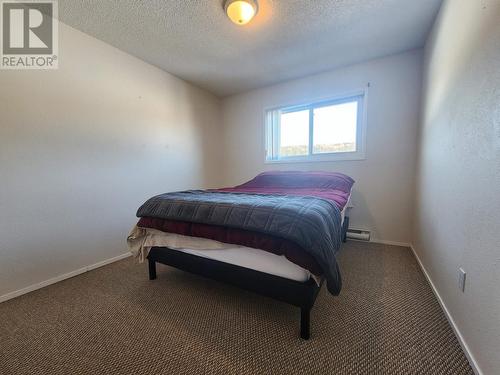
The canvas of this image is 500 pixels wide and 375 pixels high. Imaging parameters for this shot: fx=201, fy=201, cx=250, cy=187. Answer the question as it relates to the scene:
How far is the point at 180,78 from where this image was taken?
2.92 m

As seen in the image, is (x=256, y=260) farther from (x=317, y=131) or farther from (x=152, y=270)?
(x=317, y=131)

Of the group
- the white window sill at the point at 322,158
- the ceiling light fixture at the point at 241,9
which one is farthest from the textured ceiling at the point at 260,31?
the white window sill at the point at 322,158

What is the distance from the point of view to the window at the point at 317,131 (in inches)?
106

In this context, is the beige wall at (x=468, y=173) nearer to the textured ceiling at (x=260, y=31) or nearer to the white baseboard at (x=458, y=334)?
the white baseboard at (x=458, y=334)

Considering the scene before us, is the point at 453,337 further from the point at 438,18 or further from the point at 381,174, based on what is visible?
the point at 438,18

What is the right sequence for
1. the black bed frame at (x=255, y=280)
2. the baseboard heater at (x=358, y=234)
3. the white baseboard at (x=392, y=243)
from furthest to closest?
the baseboard heater at (x=358, y=234) → the white baseboard at (x=392, y=243) → the black bed frame at (x=255, y=280)

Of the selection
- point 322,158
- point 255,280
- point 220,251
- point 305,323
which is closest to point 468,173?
point 305,323

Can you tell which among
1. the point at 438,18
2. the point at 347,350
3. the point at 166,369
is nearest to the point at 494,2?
the point at 438,18

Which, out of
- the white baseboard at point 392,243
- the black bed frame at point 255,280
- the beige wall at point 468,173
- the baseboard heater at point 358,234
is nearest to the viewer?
the beige wall at point 468,173

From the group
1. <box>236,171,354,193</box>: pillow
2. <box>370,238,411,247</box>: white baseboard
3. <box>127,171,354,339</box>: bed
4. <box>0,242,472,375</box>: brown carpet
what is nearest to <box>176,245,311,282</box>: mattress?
<box>127,171,354,339</box>: bed

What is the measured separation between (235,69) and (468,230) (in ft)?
9.18

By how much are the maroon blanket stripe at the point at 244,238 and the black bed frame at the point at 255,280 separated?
0.49ft

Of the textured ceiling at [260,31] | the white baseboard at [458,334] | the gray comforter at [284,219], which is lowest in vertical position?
the white baseboard at [458,334]

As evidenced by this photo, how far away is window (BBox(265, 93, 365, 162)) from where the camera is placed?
Answer: 269cm
